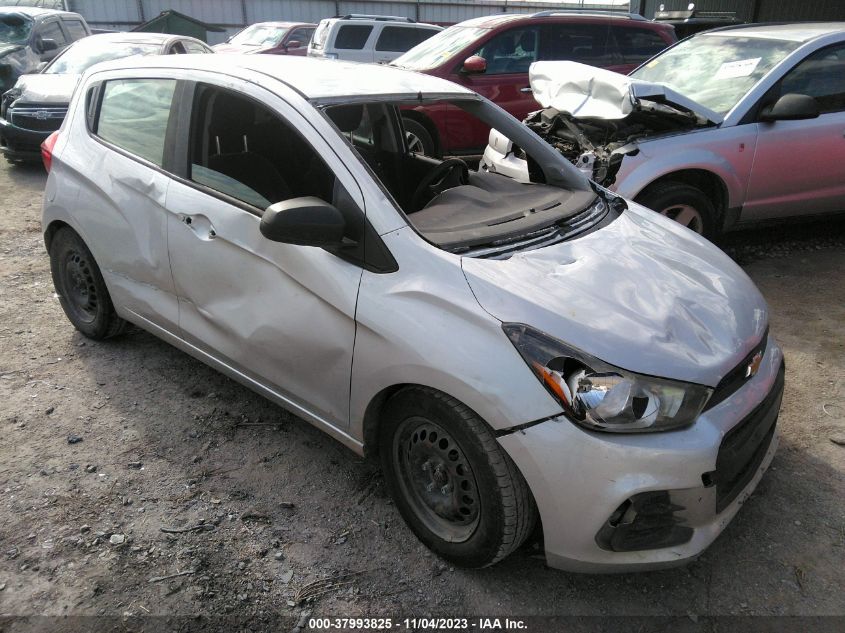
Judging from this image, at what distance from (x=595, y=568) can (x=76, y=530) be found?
6.45 ft

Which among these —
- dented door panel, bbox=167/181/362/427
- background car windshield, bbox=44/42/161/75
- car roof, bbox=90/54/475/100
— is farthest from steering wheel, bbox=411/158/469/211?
background car windshield, bbox=44/42/161/75

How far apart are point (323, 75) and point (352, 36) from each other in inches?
423

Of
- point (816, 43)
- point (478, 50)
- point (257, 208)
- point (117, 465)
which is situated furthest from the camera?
point (478, 50)

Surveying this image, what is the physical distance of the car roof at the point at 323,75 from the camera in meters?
2.88

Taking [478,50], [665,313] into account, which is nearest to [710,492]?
[665,313]

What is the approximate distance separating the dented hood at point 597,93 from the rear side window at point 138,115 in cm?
314

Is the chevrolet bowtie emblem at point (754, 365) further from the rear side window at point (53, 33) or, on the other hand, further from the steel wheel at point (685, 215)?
the rear side window at point (53, 33)

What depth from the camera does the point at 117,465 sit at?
9.96 ft

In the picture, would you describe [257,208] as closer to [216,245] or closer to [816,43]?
[216,245]

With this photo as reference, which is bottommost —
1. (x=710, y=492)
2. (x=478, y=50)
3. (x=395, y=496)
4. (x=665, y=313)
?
(x=395, y=496)

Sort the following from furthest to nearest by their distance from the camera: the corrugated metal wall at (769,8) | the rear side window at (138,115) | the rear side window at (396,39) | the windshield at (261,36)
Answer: the windshield at (261,36) → the corrugated metal wall at (769,8) → the rear side window at (396,39) → the rear side window at (138,115)

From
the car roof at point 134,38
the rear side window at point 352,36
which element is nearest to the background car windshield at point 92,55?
the car roof at point 134,38

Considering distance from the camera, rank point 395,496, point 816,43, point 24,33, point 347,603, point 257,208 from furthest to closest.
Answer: point 24,33
point 816,43
point 257,208
point 395,496
point 347,603

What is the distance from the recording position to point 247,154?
3.12m
